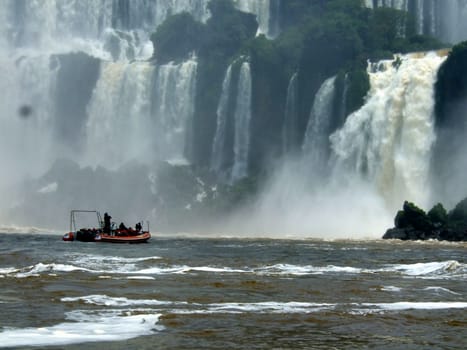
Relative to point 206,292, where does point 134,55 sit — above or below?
above

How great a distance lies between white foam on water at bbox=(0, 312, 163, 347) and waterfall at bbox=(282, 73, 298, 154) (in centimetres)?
8421

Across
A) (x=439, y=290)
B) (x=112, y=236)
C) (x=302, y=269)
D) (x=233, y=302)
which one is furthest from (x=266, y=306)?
(x=112, y=236)

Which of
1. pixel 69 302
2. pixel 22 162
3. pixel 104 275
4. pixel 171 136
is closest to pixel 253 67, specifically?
pixel 171 136

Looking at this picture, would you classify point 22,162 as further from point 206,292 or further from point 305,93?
point 206,292

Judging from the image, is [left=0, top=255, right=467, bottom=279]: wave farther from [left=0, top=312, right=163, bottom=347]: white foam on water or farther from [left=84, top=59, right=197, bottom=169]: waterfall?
[left=84, top=59, right=197, bottom=169]: waterfall

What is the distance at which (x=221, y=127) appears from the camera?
378 feet

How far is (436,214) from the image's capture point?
74.4 m

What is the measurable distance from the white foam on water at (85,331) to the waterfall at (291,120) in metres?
84.2

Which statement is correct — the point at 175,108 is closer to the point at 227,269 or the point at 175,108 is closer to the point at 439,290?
the point at 227,269

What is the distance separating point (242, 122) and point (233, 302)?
8419cm

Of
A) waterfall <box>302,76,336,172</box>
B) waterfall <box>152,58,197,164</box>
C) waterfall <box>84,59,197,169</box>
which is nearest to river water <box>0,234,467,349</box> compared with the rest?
waterfall <box>302,76,336,172</box>

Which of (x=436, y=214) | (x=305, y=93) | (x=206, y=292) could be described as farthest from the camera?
(x=305, y=93)

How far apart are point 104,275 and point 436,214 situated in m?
41.5

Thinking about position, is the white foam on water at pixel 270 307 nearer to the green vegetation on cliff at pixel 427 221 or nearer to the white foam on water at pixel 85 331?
the white foam on water at pixel 85 331
